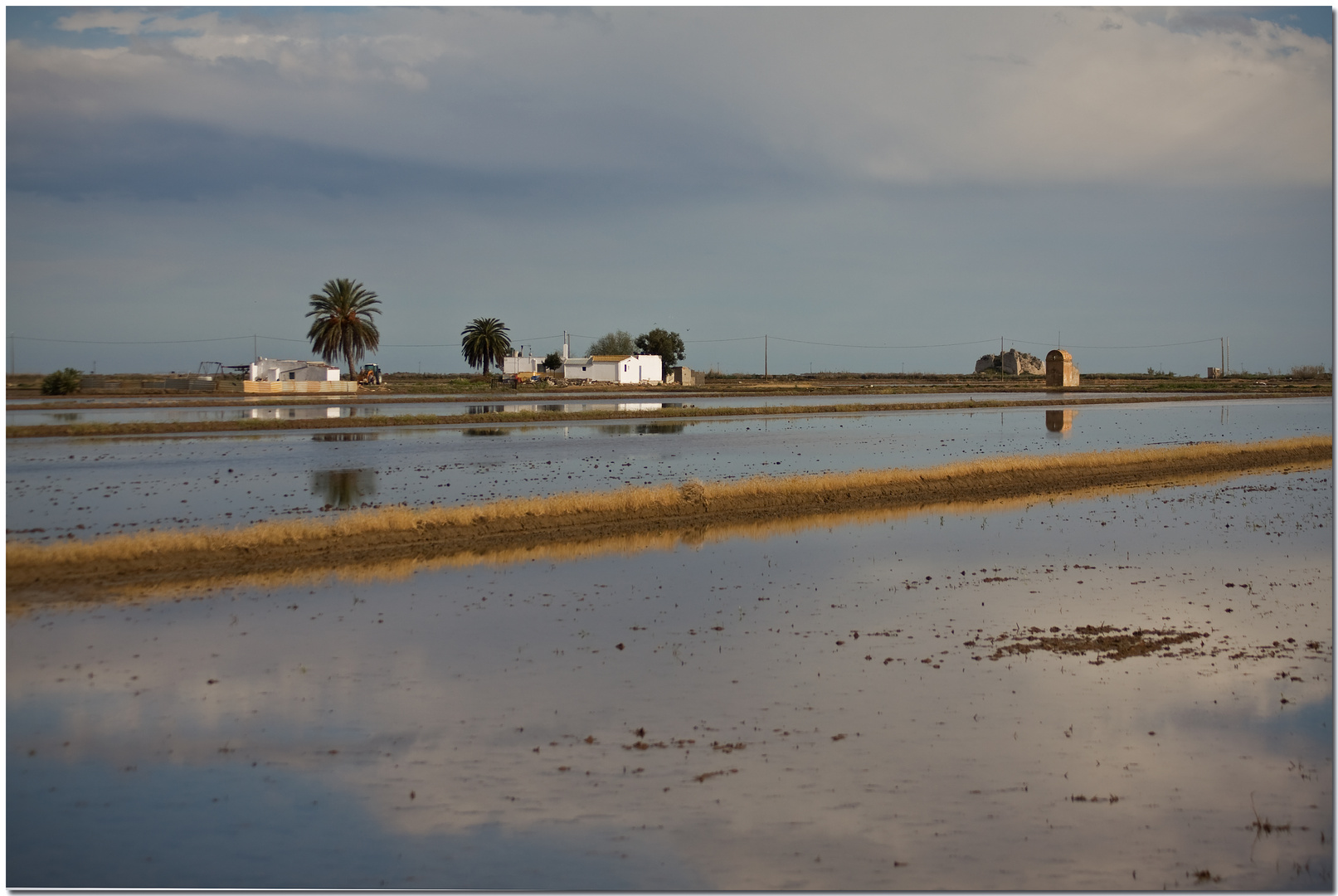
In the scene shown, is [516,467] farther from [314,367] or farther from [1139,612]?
[314,367]

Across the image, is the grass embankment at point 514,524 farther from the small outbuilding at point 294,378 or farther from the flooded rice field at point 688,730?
the small outbuilding at point 294,378

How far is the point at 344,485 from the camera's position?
2672 cm

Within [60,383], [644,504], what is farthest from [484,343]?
[644,504]

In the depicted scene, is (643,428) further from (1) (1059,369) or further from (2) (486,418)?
(1) (1059,369)

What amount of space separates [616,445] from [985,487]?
51.0ft

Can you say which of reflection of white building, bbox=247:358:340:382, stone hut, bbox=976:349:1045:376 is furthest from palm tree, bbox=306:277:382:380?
stone hut, bbox=976:349:1045:376

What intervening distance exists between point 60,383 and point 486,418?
125 ft

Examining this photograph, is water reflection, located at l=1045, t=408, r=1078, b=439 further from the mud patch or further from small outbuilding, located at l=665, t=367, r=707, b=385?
small outbuilding, located at l=665, t=367, r=707, b=385

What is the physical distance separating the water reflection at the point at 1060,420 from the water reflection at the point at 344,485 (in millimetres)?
32817

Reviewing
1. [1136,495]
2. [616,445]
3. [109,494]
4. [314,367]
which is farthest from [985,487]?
[314,367]

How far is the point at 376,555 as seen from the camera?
18453mm

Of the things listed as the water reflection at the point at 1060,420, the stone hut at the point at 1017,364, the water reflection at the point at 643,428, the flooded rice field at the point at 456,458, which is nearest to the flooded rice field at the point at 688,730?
the flooded rice field at the point at 456,458

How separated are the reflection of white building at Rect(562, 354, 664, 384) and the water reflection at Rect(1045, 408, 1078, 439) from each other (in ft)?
185

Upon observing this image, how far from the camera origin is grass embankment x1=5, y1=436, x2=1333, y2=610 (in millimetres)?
16188
